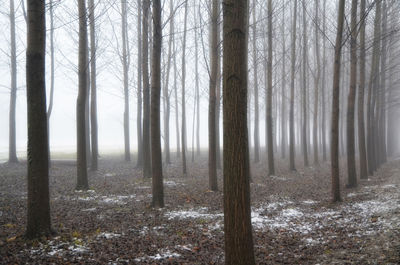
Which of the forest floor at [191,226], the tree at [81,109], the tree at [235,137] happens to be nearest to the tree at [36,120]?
the forest floor at [191,226]

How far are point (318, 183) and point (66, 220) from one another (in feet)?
37.1

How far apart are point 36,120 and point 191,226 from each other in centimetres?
444

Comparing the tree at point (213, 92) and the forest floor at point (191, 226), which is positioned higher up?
the tree at point (213, 92)

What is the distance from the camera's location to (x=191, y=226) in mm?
7355

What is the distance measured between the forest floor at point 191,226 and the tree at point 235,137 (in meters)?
1.63

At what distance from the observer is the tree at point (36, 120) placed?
18.2 feet

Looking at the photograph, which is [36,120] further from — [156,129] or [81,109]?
[81,109]

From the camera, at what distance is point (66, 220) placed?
24.4 feet

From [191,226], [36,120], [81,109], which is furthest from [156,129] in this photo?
[81,109]

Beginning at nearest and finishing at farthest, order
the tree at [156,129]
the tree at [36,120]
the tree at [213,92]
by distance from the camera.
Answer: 1. the tree at [36,120]
2. the tree at [156,129]
3. the tree at [213,92]

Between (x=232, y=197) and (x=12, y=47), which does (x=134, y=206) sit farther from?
(x=12, y=47)

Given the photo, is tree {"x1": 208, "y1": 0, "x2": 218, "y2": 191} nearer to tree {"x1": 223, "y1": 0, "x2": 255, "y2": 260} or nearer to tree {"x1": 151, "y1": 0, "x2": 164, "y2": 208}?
tree {"x1": 151, "y1": 0, "x2": 164, "y2": 208}

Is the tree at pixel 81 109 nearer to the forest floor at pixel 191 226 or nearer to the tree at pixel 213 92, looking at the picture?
the forest floor at pixel 191 226

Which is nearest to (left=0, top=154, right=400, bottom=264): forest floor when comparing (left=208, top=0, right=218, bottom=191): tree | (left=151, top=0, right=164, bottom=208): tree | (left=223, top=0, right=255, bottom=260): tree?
(left=151, top=0, right=164, bottom=208): tree
